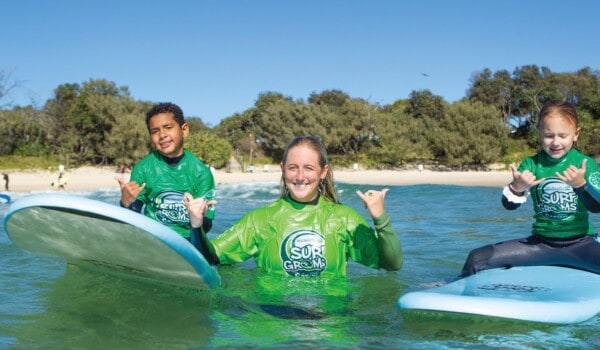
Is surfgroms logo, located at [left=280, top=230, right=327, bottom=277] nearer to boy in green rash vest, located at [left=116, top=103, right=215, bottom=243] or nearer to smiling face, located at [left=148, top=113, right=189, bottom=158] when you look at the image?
boy in green rash vest, located at [left=116, top=103, right=215, bottom=243]

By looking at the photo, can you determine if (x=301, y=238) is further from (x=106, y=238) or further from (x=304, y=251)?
(x=106, y=238)

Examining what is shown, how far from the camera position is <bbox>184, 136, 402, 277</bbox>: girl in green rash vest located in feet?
11.0

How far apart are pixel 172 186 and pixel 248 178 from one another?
2118 centimetres

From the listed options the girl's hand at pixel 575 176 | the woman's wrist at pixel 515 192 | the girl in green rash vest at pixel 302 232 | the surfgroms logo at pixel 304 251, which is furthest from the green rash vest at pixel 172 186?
the girl's hand at pixel 575 176

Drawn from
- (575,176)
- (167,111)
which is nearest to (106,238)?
(167,111)

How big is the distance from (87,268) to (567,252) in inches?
127

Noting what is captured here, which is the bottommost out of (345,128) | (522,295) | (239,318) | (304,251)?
(239,318)

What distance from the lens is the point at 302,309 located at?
320 centimetres

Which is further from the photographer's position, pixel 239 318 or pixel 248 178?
pixel 248 178

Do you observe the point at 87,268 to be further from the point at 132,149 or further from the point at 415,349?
the point at 132,149

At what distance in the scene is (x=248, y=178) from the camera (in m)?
25.6

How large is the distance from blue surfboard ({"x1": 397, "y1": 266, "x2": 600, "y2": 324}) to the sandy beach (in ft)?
61.9

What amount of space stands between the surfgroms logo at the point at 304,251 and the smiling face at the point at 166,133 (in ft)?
4.72

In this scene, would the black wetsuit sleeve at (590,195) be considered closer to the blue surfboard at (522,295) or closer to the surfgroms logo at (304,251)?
the blue surfboard at (522,295)
